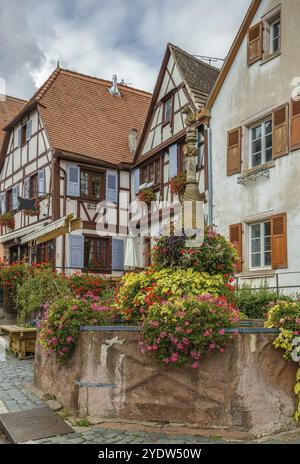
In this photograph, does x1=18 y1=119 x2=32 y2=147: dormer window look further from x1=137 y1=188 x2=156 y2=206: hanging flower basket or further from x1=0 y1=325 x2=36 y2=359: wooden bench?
x1=0 y1=325 x2=36 y2=359: wooden bench

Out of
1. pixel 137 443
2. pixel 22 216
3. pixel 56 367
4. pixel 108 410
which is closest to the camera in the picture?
pixel 137 443

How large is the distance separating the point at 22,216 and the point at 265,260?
12617 millimetres

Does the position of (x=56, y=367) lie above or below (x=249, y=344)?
below

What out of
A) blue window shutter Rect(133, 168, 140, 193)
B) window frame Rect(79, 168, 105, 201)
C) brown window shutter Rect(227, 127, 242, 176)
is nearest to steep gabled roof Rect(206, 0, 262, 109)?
brown window shutter Rect(227, 127, 242, 176)

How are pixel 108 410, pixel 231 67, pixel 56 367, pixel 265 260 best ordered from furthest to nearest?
pixel 231 67 < pixel 265 260 < pixel 56 367 < pixel 108 410

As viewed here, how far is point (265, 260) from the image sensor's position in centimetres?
1301

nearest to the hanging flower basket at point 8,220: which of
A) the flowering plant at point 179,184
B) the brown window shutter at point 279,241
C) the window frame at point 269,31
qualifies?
the flowering plant at point 179,184

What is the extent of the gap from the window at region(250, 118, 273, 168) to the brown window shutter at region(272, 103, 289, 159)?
461 millimetres

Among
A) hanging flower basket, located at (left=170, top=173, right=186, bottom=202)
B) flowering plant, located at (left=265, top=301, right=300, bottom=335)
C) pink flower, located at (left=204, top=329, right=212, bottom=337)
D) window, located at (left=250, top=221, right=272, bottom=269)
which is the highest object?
hanging flower basket, located at (left=170, top=173, right=186, bottom=202)

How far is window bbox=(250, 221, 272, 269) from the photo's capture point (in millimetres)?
12976

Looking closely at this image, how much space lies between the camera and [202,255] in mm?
6883

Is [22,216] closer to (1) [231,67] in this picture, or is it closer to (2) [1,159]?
(2) [1,159]

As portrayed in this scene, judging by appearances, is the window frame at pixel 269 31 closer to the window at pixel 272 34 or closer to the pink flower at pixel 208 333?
the window at pixel 272 34

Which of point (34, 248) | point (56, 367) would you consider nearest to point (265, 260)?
point (56, 367)
